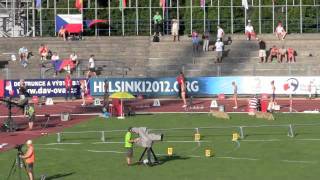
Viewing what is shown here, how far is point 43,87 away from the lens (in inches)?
2108

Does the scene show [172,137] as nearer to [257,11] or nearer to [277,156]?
[277,156]

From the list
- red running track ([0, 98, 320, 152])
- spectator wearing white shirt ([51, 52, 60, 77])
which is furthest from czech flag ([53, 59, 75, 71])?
red running track ([0, 98, 320, 152])

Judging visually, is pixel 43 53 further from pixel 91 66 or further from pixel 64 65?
pixel 91 66

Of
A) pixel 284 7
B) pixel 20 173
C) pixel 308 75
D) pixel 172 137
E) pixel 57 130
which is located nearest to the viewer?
pixel 20 173

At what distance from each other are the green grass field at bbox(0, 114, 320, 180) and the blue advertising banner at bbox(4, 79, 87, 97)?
14295mm

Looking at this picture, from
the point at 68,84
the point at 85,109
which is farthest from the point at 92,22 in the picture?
the point at 85,109

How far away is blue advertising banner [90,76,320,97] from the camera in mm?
51875

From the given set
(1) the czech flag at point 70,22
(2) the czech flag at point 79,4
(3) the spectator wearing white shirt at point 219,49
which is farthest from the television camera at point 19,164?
(2) the czech flag at point 79,4

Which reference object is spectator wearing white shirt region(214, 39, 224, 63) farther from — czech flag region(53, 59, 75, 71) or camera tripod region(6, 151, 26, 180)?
camera tripod region(6, 151, 26, 180)

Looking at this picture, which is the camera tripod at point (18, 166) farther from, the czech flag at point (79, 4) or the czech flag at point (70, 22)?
the czech flag at point (79, 4)

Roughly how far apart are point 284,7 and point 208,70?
38.2 ft

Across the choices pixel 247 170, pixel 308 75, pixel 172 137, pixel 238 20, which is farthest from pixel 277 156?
pixel 238 20

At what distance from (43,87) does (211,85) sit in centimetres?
1086

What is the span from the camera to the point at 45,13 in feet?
216
